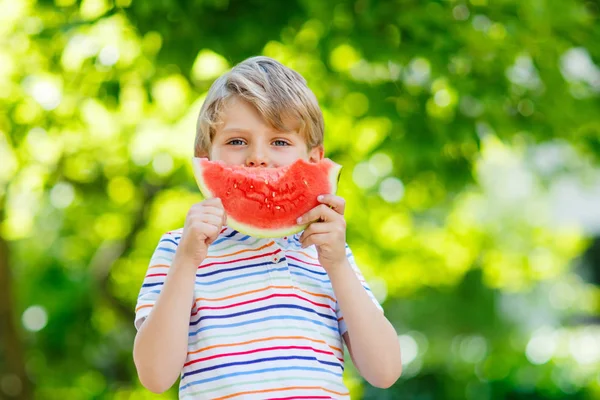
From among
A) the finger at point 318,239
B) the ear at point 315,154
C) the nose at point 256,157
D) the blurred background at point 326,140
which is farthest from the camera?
the blurred background at point 326,140

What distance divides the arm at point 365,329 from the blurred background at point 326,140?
2145 millimetres

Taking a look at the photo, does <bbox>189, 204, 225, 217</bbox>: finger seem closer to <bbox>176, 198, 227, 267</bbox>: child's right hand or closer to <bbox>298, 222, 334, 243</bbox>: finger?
<bbox>176, 198, 227, 267</bbox>: child's right hand

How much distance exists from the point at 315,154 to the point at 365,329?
0.63m

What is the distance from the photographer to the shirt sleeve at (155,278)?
2100 mm

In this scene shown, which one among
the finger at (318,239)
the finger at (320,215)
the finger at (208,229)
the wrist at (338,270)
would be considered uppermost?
the finger at (208,229)

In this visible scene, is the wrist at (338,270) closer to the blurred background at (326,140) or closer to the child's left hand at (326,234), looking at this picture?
the child's left hand at (326,234)

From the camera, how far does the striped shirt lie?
1.99 meters

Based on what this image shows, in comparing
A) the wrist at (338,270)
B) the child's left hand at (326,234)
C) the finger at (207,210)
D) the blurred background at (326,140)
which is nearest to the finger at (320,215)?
the child's left hand at (326,234)

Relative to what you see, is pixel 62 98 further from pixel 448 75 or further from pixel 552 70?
pixel 552 70

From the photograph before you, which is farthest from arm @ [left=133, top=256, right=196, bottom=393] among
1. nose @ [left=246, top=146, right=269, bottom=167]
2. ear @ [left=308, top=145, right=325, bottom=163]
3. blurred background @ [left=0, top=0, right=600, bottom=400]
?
blurred background @ [left=0, top=0, right=600, bottom=400]

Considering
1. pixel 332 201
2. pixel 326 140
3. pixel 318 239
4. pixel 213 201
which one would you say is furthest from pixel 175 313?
pixel 326 140

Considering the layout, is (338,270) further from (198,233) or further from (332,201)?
(198,233)

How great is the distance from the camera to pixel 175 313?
194 cm

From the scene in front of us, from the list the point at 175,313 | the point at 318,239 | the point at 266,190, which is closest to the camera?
the point at 175,313
